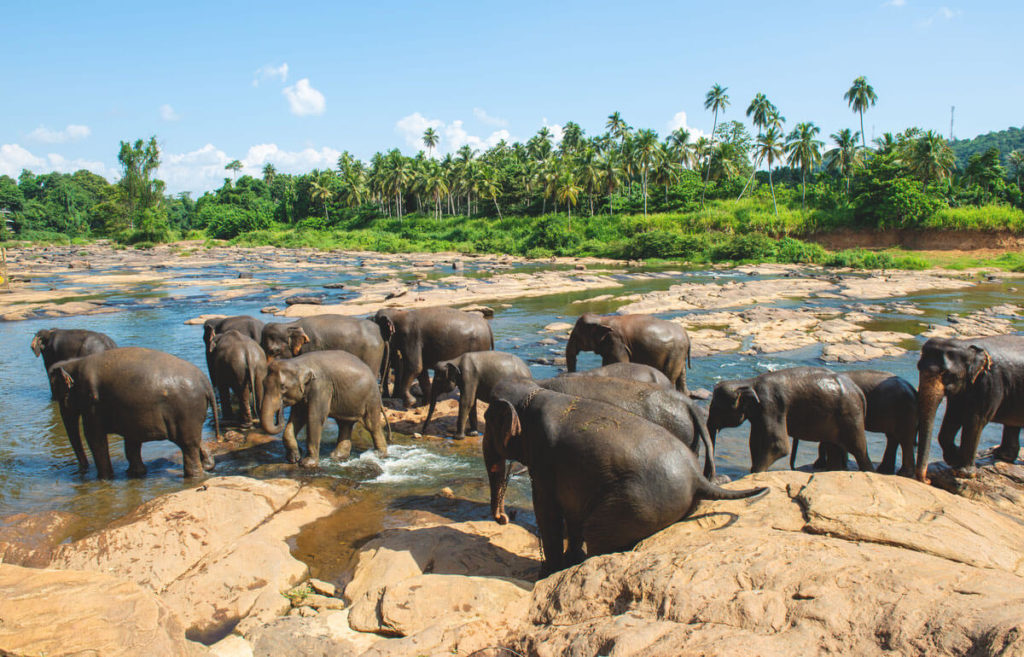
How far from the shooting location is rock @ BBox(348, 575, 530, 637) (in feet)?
15.5

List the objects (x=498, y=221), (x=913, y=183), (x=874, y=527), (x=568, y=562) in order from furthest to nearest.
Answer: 1. (x=498, y=221)
2. (x=913, y=183)
3. (x=568, y=562)
4. (x=874, y=527)

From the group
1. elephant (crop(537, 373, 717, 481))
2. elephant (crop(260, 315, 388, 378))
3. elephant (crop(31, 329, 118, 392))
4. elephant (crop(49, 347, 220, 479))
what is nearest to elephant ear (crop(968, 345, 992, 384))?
elephant (crop(537, 373, 717, 481))

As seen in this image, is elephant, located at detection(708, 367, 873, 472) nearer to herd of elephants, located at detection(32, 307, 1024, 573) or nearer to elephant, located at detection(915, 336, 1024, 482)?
herd of elephants, located at detection(32, 307, 1024, 573)

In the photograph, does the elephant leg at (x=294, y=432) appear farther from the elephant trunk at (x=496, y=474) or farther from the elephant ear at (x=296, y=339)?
the elephant trunk at (x=496, y=474)

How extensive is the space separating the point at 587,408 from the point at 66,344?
1165 cm

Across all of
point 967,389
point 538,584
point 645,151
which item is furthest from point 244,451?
point 645,151

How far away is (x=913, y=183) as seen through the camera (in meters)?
52.3

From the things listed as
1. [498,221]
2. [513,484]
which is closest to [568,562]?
[513,484]

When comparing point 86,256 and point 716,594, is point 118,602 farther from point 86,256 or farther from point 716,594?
point 86,256

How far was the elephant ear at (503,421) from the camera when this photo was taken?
18.6ft

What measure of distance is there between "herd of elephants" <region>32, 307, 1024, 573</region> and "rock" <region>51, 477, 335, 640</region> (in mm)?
1715

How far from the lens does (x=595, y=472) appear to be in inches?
204

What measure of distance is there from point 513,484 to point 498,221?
7295 cm

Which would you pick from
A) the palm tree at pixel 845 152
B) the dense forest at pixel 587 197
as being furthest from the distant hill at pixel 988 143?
the palm tree at pixel 845 152
